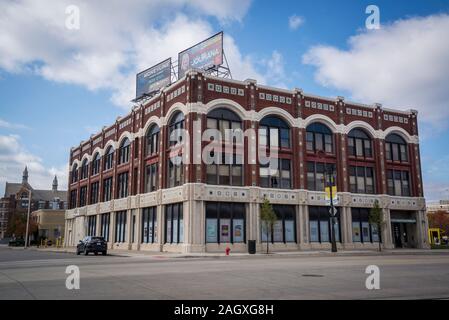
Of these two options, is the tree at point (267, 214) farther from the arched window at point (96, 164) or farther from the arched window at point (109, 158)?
the arched window at point (96, 164)

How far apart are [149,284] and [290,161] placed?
103ft

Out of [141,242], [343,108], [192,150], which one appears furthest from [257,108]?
[141,242]

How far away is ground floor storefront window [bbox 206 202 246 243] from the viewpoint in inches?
1464

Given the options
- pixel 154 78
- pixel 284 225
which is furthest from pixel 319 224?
pixel 154 78

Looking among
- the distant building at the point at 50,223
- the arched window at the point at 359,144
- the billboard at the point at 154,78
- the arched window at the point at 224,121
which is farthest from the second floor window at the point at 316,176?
the distant building at the point at 50,223

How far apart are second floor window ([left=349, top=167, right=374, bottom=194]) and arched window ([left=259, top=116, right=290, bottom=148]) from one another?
8.84 meters

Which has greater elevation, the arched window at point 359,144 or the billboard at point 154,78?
the billboard at point 154,78

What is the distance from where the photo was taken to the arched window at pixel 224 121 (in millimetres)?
39031

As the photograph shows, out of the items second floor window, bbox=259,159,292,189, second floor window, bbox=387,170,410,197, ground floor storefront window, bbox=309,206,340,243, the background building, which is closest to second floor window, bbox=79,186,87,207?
the background building

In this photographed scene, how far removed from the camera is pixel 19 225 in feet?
296

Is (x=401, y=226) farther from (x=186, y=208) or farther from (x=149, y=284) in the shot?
(x=149, y=284)

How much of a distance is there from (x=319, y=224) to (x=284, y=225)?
13.9ft

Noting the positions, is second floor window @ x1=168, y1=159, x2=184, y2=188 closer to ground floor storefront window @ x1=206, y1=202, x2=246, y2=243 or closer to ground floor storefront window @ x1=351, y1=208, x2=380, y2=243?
ground floor storefront window @ x1=206, y1=202, x2=246, y2=243

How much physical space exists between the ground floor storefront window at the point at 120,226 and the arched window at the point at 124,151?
20.8 ft
